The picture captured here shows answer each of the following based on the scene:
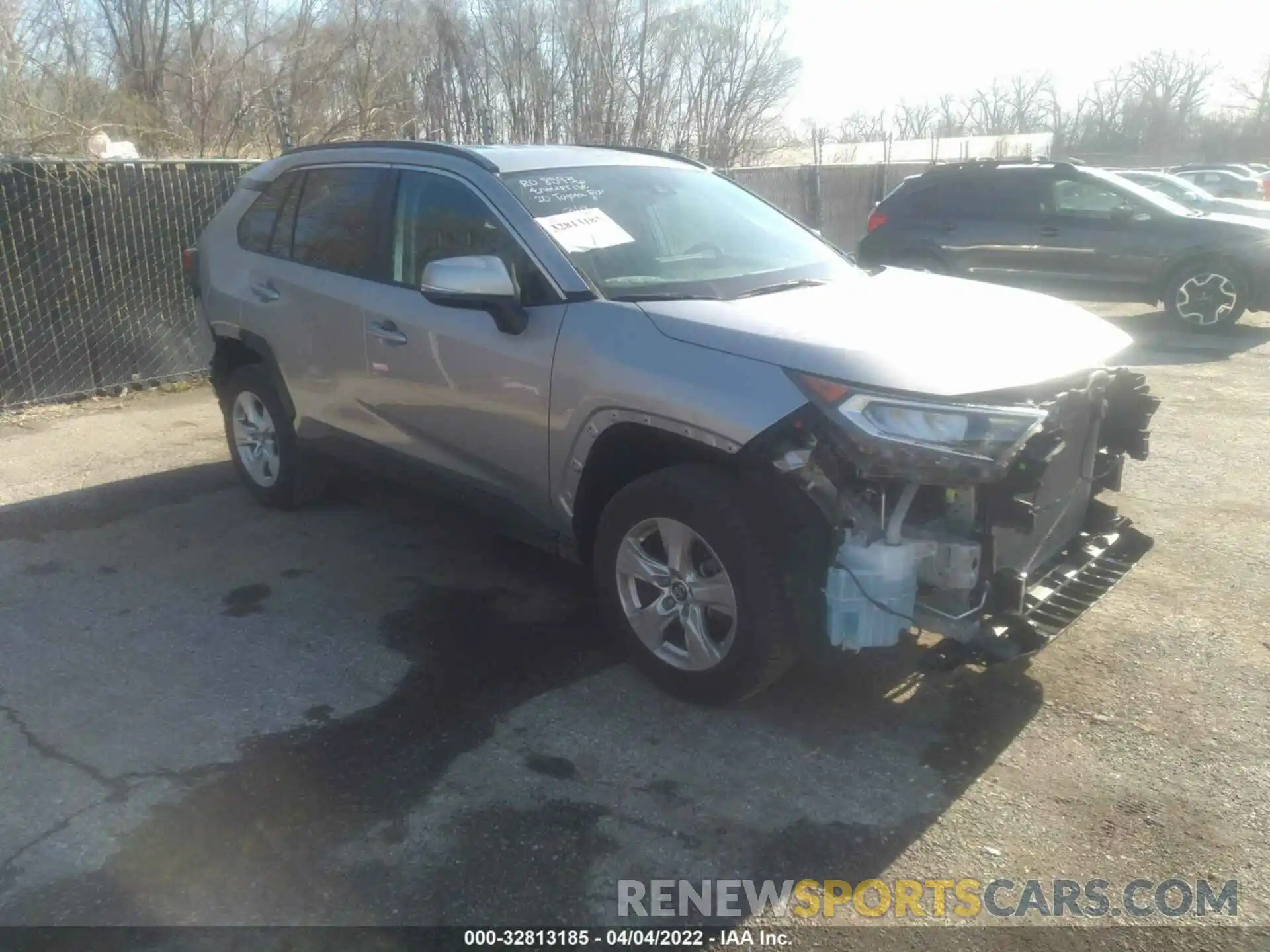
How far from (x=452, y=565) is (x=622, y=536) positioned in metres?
1.66

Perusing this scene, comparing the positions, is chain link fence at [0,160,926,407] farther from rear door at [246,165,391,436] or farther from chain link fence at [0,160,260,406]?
→ rear door at [246,165,391,436]

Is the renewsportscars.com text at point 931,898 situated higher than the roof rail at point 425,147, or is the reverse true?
the roof rail at point 425,147

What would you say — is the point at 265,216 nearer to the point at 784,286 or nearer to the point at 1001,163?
the point at 784,286

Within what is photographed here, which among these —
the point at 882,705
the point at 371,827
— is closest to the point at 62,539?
the point at 371,827

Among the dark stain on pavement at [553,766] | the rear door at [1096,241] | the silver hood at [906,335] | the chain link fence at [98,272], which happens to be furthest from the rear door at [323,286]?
the rear door at [1096,241]

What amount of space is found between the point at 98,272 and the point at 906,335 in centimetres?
726

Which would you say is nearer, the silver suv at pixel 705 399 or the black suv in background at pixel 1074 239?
the silver suv at pixel 705 399

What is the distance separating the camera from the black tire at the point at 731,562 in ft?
11.4

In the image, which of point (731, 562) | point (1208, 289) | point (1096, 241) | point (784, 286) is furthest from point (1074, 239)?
point (731, 562)

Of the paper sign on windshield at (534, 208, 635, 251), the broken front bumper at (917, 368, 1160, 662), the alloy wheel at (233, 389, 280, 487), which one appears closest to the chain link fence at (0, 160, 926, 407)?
the alloy wheel at (233, 389, 280, 487)

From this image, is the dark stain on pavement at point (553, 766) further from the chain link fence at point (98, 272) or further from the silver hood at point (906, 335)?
the chain link fence at point (98, 272)

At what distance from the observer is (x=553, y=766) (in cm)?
356

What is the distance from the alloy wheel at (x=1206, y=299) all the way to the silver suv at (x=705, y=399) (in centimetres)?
811

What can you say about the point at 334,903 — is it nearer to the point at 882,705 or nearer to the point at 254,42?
the point at 882,705
